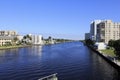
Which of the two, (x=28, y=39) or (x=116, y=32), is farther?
(x=28, y=39)

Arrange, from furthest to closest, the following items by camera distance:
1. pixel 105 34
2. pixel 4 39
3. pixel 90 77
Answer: pixel 105 34 → pixel 4 39 → pixel 90 77

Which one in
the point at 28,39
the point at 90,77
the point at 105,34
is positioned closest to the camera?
the point at 90,77

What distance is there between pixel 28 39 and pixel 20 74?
13811 cm

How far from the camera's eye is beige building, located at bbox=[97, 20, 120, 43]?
13989cm

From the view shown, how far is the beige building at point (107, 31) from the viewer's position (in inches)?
5507

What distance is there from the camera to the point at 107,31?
141 meters

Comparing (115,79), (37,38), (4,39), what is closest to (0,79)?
(115,79)

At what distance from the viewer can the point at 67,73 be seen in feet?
115

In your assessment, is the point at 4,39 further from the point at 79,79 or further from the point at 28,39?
the point at 79,79

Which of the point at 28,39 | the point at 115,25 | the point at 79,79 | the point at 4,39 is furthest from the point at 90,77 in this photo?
the point at 28,39

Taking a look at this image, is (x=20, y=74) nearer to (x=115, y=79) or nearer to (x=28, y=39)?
(x=115, y=79)

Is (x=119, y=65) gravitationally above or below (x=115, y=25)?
below

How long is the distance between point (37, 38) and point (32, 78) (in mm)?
154801

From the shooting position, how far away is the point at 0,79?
30609mm
